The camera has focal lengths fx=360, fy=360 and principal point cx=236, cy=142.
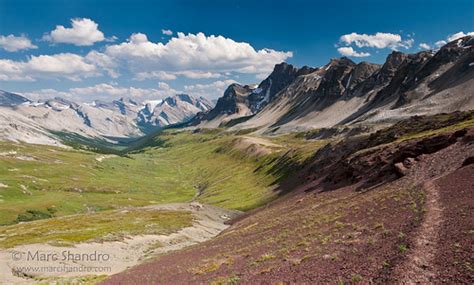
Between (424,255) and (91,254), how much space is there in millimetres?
58407

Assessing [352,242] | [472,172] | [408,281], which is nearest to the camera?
[408,281]

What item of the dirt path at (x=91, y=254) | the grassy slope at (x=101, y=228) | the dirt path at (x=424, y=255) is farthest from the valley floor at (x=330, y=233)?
the grassy slope at (x=101, y=228)

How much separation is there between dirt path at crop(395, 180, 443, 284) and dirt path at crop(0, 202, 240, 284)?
152 feet

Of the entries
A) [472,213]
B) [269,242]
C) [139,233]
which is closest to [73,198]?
[139,233]

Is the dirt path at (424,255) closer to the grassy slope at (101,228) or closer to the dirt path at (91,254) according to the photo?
the dirt path at (91,254)

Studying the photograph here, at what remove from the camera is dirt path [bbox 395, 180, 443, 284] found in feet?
75.5

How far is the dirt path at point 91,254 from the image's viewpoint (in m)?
53.4

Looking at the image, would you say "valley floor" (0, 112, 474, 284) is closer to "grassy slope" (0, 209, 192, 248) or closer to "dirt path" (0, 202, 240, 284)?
"dirt path" (0, 202, 240, 284)

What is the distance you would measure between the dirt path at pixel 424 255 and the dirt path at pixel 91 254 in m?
46.4

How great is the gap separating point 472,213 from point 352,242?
10.4 metres

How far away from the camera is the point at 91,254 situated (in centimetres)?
6619

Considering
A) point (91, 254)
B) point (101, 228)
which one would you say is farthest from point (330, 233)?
point (101, 228)

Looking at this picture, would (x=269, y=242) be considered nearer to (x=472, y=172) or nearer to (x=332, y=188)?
(x=472, y=172)

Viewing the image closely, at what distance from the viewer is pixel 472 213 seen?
3097cm
